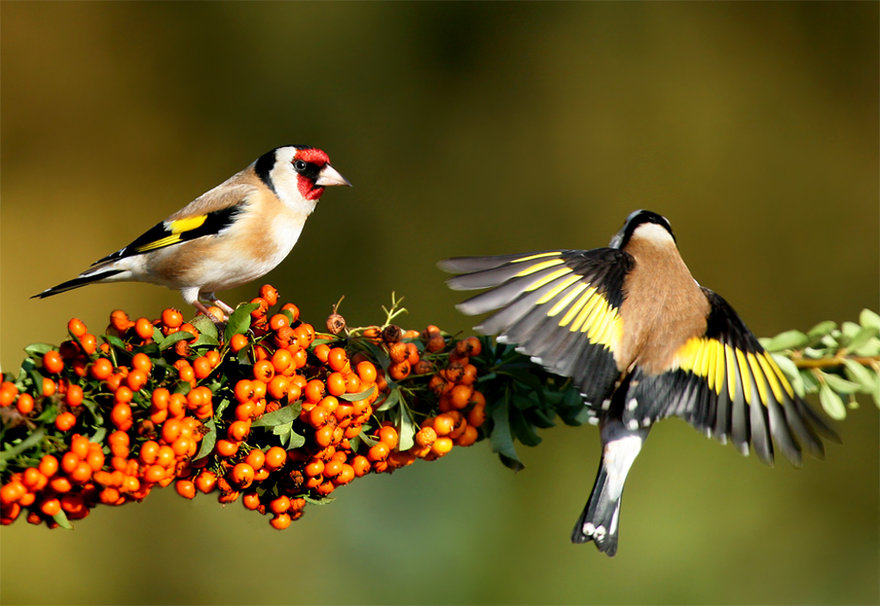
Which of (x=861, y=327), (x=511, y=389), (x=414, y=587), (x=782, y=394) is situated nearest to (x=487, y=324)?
(x=511, y=389)

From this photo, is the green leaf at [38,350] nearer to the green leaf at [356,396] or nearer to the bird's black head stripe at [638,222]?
the green leaf at [356,396]

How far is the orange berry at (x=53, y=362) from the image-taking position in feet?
5.50

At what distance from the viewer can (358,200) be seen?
18.9 feet

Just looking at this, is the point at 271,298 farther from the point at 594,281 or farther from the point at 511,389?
the point at 594,281

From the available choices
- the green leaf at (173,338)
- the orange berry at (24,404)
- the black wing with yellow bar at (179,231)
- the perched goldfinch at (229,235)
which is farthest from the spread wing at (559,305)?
the black wing with yellow bar at (179,231)

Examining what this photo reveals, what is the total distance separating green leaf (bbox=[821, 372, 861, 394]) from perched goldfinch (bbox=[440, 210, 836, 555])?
0.12 metres

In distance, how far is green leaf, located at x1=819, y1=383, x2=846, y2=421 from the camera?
224 cm

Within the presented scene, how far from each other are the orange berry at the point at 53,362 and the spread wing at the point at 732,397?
1.41 metres

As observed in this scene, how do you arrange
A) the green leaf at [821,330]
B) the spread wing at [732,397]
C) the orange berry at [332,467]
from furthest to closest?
the green leaf at [821,330], the spread wing at [732,397], the orange berry at [332,467]

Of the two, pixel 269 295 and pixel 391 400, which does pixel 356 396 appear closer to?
pixel 391 400

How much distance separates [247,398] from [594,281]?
0.99 m

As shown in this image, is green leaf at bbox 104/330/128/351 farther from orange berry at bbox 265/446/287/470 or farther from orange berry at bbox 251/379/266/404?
orange berry at bbox 265/446/287/470

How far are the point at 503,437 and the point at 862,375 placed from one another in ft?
3.12

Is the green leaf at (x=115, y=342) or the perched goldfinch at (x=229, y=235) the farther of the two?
the perched goldfinch at (x=229, y=235)
